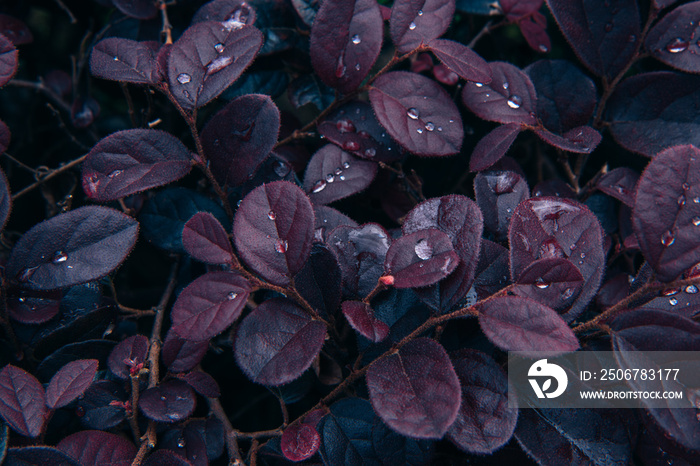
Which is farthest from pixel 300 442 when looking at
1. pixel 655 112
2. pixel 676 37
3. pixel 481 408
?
pixel 676 37

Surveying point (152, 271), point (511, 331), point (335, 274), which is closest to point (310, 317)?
point (335, 274)

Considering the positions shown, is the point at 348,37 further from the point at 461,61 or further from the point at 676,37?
the point at 676,37

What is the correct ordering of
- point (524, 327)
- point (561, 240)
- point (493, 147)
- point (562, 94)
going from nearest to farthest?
point (524, 327) → point (561, 240) → point (493, 147) → point (562, 94)

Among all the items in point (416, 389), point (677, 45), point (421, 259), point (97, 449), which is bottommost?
point (97, 449)

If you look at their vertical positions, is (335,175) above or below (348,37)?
below

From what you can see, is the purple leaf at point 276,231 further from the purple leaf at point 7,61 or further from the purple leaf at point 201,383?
the purple leaf at point 7,61

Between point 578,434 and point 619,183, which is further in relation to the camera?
point 619,183

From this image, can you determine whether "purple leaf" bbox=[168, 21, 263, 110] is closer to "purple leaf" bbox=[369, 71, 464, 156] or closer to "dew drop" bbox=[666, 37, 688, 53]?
"purple leaf" bbox=[369, 71, 464, 156]
